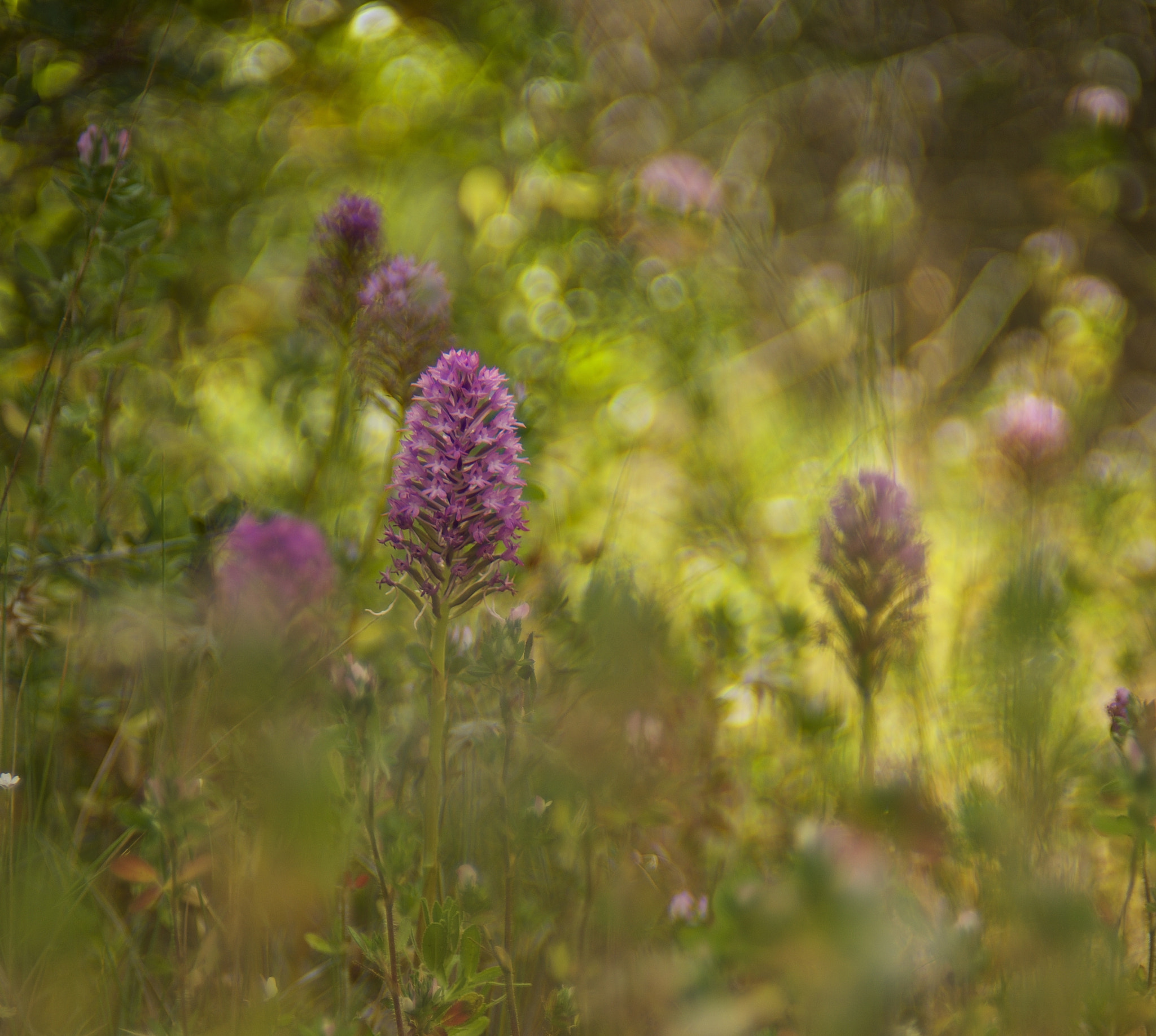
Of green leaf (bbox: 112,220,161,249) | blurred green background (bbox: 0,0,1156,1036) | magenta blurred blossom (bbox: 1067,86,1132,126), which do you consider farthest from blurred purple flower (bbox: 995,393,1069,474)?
green leaf (bbox: 112,220,161,249)

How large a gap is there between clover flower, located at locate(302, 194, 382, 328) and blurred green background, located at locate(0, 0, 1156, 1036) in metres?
0.04

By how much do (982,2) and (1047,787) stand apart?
5349mm

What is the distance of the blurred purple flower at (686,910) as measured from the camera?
123 cm

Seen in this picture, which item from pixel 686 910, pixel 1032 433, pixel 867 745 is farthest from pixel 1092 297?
pixel 686 910

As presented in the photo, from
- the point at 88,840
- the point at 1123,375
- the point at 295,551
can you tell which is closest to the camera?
the point at 295,551

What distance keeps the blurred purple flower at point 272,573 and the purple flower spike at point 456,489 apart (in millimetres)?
162

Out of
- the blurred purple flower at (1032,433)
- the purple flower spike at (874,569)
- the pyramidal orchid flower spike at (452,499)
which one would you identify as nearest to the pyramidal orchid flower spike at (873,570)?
the purple flower spike at (874,569)

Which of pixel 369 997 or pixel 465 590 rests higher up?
pixel 465 590

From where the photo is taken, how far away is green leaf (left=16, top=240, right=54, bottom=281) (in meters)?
1.54

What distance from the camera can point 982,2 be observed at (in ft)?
Result: 17.0

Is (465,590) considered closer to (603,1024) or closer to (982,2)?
(603,1024)

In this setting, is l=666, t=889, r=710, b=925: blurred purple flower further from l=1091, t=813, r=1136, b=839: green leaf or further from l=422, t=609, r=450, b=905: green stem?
l=1091, t=813, r=1136, b=839: green leaf

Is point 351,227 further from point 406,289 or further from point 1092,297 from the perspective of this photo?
point 1092,297

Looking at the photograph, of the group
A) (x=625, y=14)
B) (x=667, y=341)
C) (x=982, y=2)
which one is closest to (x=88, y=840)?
(x=667, y=341)
